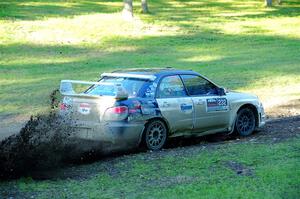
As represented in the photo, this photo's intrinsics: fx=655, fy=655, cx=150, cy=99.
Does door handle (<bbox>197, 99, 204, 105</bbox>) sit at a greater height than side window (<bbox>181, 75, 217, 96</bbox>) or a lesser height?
Result: lesser

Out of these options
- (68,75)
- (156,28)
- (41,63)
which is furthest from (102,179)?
(156,28)

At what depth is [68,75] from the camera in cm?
2214

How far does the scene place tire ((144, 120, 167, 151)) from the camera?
11.3 meters

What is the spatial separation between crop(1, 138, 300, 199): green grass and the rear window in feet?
4.20

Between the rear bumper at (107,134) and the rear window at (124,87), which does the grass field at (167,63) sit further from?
the rear window at (124,87)

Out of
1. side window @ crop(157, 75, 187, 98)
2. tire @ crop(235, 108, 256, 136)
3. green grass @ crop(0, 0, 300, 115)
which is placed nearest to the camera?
side window @ crop(157, 75, 187, 98)

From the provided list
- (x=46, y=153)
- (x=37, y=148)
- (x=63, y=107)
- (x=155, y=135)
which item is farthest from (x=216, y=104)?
(x=37, y=148)

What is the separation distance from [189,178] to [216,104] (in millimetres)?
3970

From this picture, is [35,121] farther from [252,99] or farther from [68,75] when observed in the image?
[68,75]

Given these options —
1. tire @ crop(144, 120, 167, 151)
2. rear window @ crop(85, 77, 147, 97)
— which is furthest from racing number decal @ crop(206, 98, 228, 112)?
rear window @ crop(85, 77, 147, 97)

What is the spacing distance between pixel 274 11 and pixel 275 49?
18283 mm

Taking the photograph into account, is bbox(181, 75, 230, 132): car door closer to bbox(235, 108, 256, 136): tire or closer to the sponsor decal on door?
bbox(235, 108, 256, 136): tire

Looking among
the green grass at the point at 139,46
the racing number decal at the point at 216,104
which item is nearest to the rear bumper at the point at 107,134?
the racing number decal at the point at 216,104

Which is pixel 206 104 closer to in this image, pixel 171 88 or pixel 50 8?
pixel 171 88
